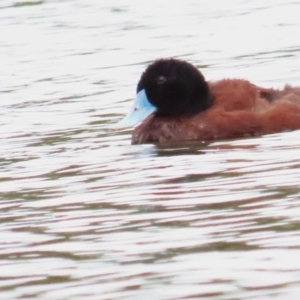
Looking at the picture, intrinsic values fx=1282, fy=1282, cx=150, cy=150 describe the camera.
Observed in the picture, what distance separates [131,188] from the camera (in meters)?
8.02

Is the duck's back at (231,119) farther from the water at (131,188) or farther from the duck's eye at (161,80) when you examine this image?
the duck's eye at (161,80)

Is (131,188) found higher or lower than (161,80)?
lower

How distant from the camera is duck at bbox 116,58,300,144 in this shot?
33.3 ft

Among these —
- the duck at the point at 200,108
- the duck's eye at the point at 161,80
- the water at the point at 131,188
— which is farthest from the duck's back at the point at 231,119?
the duck's eye at the point at 161,80

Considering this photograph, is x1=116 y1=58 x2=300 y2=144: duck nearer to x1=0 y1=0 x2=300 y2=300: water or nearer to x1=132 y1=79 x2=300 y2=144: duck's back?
x1=132 y1=79 x2=300 y2=144: duck's back

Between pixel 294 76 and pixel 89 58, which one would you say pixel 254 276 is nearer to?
pixel 294 76

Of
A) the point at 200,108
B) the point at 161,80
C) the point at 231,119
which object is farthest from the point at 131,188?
the point at 161,80

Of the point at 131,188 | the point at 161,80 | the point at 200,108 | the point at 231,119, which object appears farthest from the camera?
the point at 161,80

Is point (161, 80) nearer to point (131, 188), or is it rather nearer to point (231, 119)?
point (231, 119)

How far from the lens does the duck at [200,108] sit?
10148mm

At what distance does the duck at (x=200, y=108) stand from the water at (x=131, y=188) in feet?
0.63

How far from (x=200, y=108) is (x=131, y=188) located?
263 centimetres

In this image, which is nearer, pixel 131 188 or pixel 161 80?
pixel 131 188

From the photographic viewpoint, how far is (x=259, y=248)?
6039 millimetres
